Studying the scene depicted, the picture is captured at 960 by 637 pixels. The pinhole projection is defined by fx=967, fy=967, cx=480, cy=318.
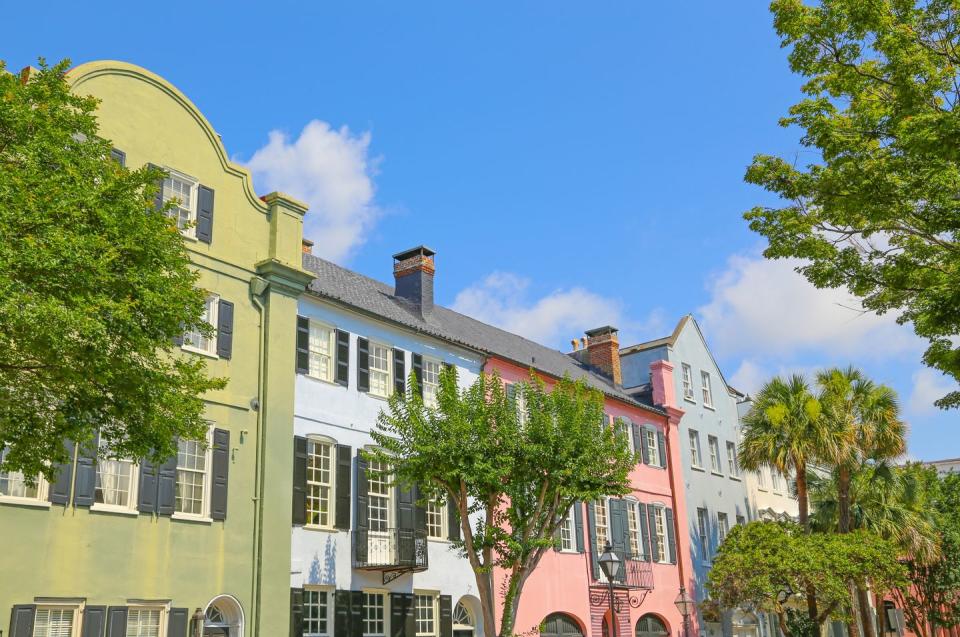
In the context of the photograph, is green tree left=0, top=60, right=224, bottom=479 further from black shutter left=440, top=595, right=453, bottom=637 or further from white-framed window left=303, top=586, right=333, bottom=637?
black shutter left=440, top=595, right=453, bottom=637

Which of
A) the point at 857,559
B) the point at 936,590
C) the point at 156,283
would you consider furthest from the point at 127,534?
the point at 936,590

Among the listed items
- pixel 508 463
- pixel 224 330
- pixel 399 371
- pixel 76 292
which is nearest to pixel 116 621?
pixel 224 330

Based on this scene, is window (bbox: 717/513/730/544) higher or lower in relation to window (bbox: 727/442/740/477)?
lower

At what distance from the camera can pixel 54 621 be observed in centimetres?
1612

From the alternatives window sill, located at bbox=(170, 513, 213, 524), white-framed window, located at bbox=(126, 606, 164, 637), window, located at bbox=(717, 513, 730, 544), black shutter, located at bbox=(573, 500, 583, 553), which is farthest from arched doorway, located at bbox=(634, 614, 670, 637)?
white-framed window, located at bbox=(126, 606, 164, 637)

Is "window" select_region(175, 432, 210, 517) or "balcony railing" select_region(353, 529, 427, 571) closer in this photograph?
"window" select_region(175, 432, 210, 517)

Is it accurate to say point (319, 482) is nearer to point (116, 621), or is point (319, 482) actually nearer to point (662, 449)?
point (116, 621)

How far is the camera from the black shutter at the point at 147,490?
17.7 m

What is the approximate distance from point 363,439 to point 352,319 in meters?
2.91

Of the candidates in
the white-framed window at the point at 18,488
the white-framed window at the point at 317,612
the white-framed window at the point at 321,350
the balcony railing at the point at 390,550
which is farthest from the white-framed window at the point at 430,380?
the white-framed window at the point at 18,488

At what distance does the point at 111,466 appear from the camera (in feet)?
57.7

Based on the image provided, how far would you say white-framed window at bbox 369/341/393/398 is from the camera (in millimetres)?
23922

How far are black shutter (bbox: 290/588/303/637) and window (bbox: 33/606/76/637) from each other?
15.3 ft

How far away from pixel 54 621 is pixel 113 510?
2043 mm
